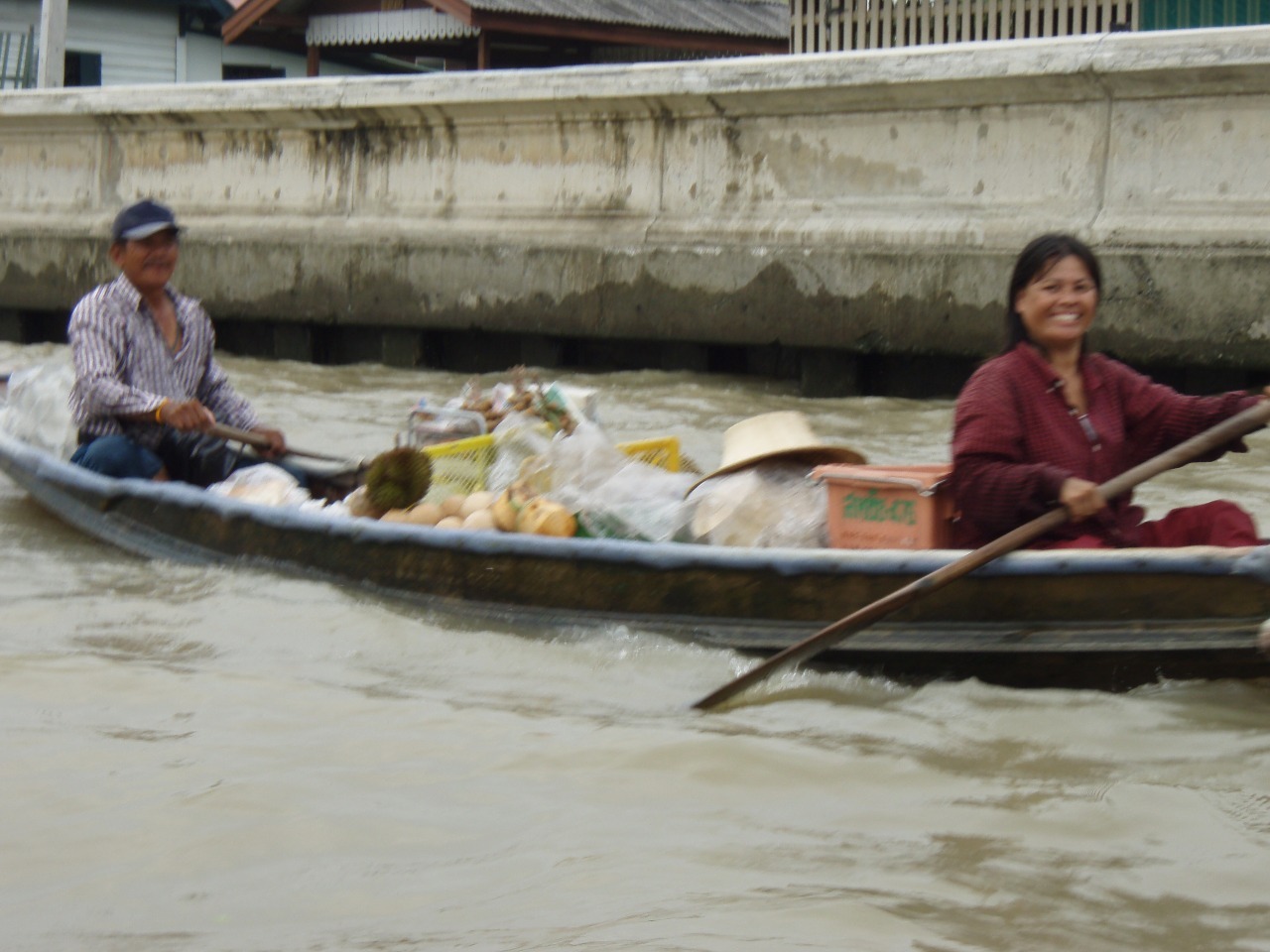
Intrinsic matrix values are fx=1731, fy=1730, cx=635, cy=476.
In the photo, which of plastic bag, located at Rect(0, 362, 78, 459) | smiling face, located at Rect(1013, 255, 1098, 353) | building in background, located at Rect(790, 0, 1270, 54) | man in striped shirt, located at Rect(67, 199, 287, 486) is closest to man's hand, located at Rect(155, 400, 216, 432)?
man in striped shirt, located at Rect(67, 199, 287, 486)

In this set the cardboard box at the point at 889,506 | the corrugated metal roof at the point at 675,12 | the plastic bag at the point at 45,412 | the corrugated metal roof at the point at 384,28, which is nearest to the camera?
the cardboard box at the point at 889,506

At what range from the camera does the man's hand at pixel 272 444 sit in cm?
602

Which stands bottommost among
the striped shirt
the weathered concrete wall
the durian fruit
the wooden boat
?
the wooden boat

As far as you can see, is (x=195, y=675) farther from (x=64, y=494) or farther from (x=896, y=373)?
(x=896, y=373)

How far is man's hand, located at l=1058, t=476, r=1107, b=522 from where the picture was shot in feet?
12.6

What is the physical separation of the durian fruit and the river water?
13.3 inches

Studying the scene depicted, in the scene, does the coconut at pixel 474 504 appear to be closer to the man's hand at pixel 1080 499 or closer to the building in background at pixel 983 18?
the man's hand at pixel 1080 499

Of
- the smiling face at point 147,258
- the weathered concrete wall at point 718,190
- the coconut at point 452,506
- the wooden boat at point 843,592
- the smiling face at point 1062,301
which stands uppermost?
the weathered concrete wall at point 718,190

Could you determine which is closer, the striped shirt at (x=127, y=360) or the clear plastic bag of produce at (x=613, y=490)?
the clear plastic bag of produce at (x=613, y=490)

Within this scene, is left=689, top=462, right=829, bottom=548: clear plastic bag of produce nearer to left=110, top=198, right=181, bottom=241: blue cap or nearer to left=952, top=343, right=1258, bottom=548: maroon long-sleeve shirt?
left=952, top=343, right=1258, bottom=548: maroon long-sleeve shirt

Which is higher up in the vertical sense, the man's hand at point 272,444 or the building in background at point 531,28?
the building in background at point 531,28

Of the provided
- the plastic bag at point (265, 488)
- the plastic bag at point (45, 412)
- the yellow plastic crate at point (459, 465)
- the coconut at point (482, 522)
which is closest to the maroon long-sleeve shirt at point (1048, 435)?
the coconut at point (482, 522)

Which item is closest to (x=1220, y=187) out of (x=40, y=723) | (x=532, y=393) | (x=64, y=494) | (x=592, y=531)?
(x=532, y=393)

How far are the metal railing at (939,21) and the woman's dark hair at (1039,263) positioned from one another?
23.0 ft
